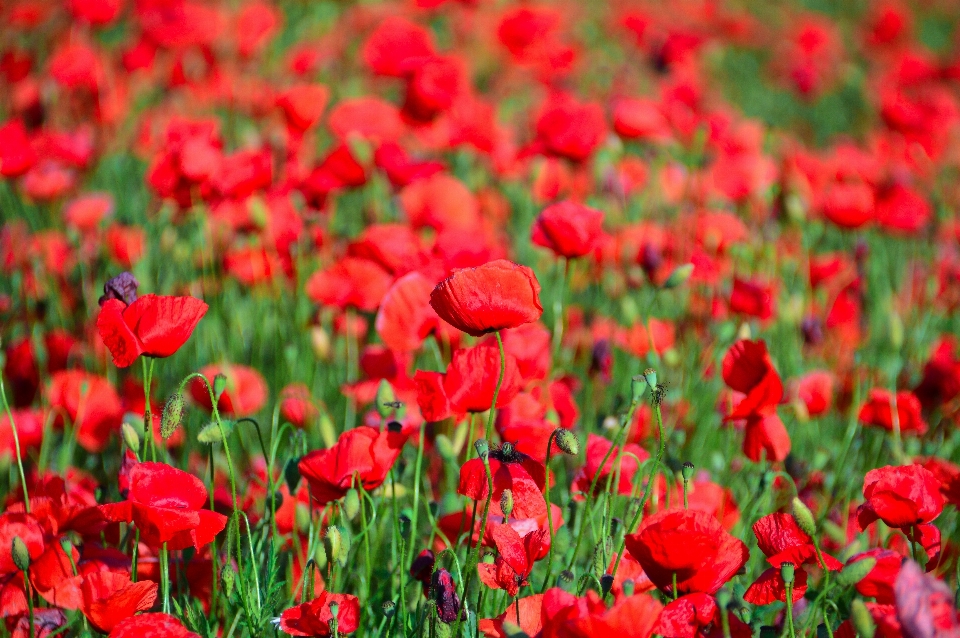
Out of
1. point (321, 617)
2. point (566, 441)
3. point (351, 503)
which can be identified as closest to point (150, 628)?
point (321, 617)

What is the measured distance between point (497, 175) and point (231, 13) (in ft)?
5.73

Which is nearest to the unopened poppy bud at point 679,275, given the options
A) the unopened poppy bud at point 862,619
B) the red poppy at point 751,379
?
the red poppy at point 751,379

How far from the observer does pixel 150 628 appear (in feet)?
3.40

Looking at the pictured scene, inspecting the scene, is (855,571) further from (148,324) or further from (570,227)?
(148,324)

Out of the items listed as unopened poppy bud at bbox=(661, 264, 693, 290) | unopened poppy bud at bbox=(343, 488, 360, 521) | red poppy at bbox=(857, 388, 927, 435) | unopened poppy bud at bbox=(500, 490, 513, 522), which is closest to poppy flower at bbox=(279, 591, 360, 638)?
unopened poppy bud at bbox=(343, 488, 360, 521)

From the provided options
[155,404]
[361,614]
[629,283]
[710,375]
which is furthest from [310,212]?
[361,614]

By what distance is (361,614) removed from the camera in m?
1.30

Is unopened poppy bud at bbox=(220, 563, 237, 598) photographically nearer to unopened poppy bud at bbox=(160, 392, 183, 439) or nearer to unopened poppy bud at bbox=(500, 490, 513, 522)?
unopened poppy bud at bbox=(160, 392, 183, 439)

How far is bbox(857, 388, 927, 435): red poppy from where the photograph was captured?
5.21 ft

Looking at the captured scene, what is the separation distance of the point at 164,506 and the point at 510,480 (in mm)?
420

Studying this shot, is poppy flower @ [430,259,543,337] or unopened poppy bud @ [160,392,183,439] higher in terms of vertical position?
poppy flower @ [430,259,543,337]

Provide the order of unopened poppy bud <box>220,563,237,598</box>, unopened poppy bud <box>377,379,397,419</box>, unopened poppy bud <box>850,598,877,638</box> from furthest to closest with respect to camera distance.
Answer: unopened poppy bud <box>377,379,397,419</box> < unopened poppy bud <box>220,563,237,598</box> < unopened poppy bud <box>850,598,877,638</box>

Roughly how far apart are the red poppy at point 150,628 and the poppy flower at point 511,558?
356 millimetres

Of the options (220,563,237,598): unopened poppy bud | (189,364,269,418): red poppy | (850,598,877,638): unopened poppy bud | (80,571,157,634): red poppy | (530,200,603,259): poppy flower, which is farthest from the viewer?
(189,364,269,418): red poppy
